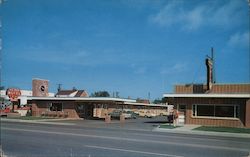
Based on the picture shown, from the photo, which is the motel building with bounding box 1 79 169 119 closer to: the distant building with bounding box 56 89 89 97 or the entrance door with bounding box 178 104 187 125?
the entrance door with bounding box 178 104 187 125

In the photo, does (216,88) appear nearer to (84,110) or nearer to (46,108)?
(84,110)

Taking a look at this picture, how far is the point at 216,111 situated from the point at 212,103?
0.79 metres

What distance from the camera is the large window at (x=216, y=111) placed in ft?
101

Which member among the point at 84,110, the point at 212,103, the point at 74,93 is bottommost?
the point at 84,110

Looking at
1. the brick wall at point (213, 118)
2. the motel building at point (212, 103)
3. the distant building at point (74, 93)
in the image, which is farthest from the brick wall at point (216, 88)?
the distant building at point (74, 93)

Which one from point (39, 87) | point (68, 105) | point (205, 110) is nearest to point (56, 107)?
point (68, 105)

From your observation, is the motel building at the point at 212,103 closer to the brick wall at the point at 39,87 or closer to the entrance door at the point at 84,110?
the entrance door at the point at 84,110

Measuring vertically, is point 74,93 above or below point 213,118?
above

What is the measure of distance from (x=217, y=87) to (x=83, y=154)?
2290 centimetres

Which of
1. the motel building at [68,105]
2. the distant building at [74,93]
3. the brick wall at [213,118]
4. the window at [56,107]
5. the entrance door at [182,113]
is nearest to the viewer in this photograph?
the brick wall at [213,118]

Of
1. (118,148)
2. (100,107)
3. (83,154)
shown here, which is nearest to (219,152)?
(118,148)

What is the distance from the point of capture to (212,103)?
3184 centimetres

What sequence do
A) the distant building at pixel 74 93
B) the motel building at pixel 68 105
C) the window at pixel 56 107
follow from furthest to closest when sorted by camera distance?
the distant building at pixel 74 93 < the window at pixel 56 107 < the motel building at pixel 68 105

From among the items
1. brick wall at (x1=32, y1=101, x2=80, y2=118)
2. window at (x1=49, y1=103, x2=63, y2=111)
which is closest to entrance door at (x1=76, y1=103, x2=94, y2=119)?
brick wall at (x1=32, y1=101, x2=80, y2=118)
